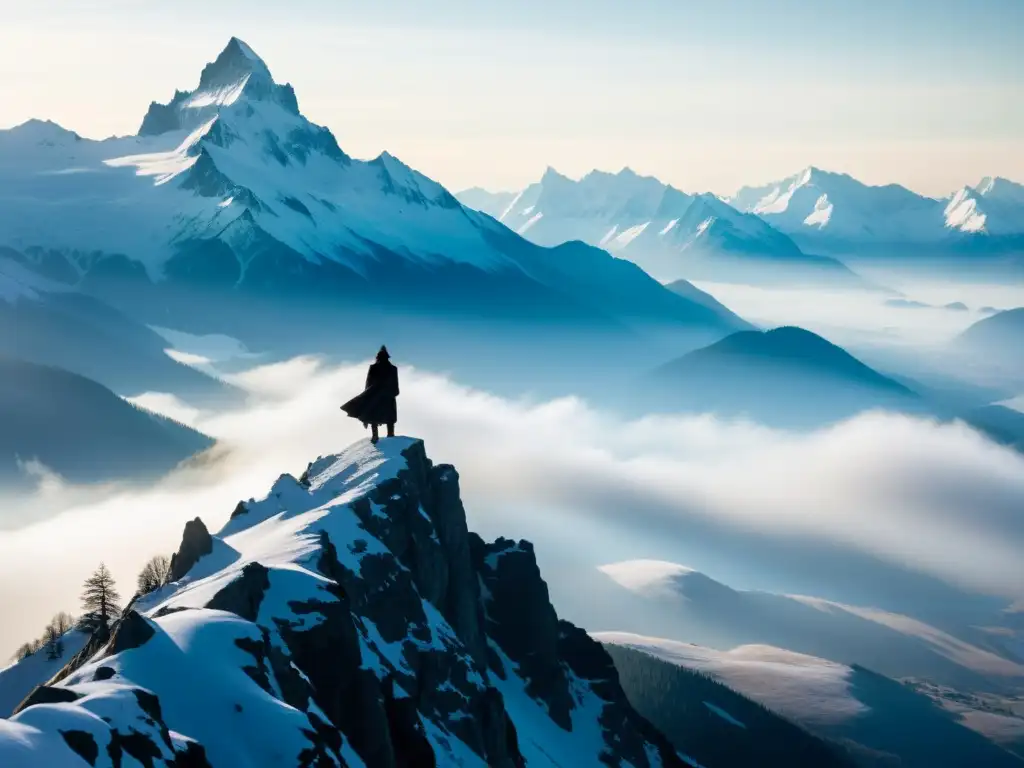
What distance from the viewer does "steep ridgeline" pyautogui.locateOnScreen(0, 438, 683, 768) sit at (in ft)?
207

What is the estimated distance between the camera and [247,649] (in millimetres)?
72562

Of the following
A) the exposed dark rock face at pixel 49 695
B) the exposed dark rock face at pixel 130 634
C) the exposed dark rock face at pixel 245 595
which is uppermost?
the exposed dark rock face at pixel 245 595

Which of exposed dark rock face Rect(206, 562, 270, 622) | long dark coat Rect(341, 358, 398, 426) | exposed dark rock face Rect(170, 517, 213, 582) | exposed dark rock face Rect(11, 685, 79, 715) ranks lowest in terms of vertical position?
exposed dark rock face Rect(11, 685, 79, 715)

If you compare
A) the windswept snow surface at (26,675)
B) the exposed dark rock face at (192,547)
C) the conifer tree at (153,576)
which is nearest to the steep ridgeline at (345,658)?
the exposed dark rock face at (192,547)

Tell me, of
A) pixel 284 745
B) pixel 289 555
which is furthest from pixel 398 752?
pixel 284 745

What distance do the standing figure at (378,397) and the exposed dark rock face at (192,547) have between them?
48.2ft

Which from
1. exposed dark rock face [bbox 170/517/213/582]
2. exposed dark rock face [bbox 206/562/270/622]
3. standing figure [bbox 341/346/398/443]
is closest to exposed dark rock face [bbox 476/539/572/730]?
standing figure [bbox 341/346/398/443]

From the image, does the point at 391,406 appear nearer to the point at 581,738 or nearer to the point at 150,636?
the point at 150,636

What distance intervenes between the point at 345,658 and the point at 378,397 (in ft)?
106

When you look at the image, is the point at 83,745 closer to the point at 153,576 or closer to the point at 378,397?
the point at 378,397

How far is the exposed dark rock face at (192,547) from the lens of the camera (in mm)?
104812

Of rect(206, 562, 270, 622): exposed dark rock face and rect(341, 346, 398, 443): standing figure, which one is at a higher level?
rect(341, 346, 398, 443): standing figure

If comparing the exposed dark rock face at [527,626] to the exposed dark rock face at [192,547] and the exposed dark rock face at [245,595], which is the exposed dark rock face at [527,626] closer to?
the exposed dark rock face at [192,547]

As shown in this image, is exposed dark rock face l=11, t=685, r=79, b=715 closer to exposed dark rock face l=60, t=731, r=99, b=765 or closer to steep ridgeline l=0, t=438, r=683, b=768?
steep ridgeline l=0, t=438, r=683, b=768
